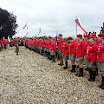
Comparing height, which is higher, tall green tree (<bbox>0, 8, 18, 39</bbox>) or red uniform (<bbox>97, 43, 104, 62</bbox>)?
tall green tree (<bbox>0, 8, 18, 39</bbox>)

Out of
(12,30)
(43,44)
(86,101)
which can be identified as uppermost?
(12,30)

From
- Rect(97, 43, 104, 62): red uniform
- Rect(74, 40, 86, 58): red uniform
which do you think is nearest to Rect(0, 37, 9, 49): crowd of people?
Rect(74, 40, 86, 58): red uniform

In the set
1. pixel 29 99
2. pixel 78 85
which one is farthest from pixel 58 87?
pixel 29 99

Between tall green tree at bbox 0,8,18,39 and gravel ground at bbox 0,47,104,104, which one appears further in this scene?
tall green tree at bbox 0,8,18,39

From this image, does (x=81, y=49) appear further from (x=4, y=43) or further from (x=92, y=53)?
(x=4, y=43)

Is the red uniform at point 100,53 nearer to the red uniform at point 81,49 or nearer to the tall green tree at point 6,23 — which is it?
the red uniform at point 81,49

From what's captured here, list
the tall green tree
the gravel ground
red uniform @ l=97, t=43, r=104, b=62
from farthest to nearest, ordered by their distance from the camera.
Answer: the tall green tree, red uniform @ l=97, t=43, r=104, b=62, the gravel ground

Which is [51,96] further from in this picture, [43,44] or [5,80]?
[43,44]

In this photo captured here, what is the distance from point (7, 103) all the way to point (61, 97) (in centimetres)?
178

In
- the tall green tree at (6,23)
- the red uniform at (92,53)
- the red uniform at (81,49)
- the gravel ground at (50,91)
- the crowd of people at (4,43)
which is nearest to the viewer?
the gravel ground at (50,91)

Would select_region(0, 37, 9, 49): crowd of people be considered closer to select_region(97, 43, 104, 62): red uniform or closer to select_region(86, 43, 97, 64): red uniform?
select_region(86, 43, 97, 64): red uniform

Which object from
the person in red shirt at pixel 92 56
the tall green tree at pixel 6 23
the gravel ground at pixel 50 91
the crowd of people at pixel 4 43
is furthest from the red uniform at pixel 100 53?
the tall green tree at pixel 6 23

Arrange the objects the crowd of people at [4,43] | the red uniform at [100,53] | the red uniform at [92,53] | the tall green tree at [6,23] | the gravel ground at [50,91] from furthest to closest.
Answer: the tall green tree at [6,23], the crowd of people at [4,43], the red uniform at [92,53], the red uniform at [100,53], the gravel ground at [50,91]

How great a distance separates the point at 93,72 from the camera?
26.2ft
